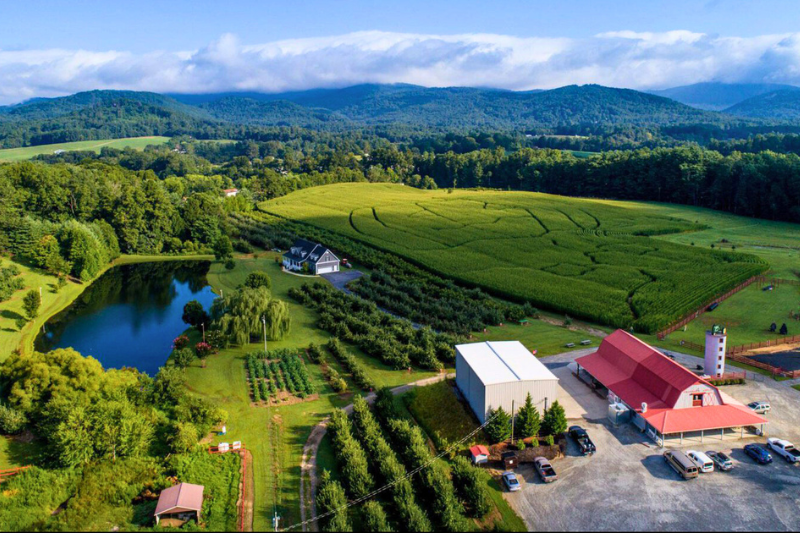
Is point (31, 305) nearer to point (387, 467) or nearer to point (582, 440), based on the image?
point (387, 467)

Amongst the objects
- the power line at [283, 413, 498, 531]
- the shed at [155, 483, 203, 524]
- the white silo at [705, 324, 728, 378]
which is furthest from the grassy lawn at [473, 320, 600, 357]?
the shed at [155, 483, 203, 524]

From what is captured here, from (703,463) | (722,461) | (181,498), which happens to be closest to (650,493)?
(703,463)

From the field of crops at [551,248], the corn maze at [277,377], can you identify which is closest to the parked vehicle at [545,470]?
the corn maze at [277,377]

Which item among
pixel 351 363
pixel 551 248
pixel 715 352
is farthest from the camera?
pixel 551 248

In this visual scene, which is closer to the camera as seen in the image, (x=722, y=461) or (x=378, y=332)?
(x=722, y=461)

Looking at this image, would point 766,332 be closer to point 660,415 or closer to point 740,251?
point 660,415

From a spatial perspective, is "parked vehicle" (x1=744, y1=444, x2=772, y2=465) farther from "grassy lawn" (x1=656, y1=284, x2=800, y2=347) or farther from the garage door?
the garage door

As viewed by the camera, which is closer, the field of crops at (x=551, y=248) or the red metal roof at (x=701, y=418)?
the red metal roof at (x=701, y=418)

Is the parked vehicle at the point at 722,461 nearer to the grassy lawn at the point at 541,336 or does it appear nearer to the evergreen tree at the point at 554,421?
the evergreen tree at the point at 554,421
